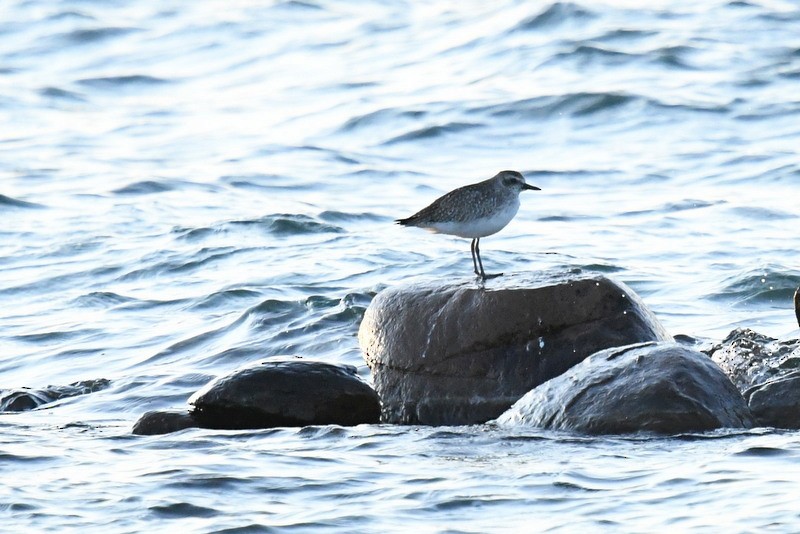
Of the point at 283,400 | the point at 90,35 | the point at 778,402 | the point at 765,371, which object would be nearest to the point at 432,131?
the point at 90,35

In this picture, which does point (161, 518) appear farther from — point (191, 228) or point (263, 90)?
point (263, 90)

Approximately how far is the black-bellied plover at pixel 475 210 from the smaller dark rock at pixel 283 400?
120 centimetres

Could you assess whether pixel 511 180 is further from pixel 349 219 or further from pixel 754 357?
pixel 349 219

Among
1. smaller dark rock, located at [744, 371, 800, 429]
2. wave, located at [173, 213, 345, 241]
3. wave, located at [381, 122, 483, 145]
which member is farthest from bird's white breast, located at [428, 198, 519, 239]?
wave, located at [381, 122, 483, 145]

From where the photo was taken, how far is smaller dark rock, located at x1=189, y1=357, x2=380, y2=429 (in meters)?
8.27

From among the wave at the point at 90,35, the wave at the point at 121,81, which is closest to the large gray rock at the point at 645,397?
the wave at the point at 121,81

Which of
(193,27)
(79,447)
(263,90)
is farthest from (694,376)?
(193,27)

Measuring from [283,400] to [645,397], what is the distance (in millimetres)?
2225

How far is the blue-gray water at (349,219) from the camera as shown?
21.8ft

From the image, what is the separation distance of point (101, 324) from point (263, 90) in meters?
10.1

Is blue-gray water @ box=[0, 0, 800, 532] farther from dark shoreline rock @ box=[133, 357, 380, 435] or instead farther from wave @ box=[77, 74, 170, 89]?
dark shoreline rock @ box=[133, 357, 380, 435]

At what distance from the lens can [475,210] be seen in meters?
8.98

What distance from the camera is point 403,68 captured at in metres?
22.0

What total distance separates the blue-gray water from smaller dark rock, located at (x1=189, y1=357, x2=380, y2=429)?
0.82 feet
